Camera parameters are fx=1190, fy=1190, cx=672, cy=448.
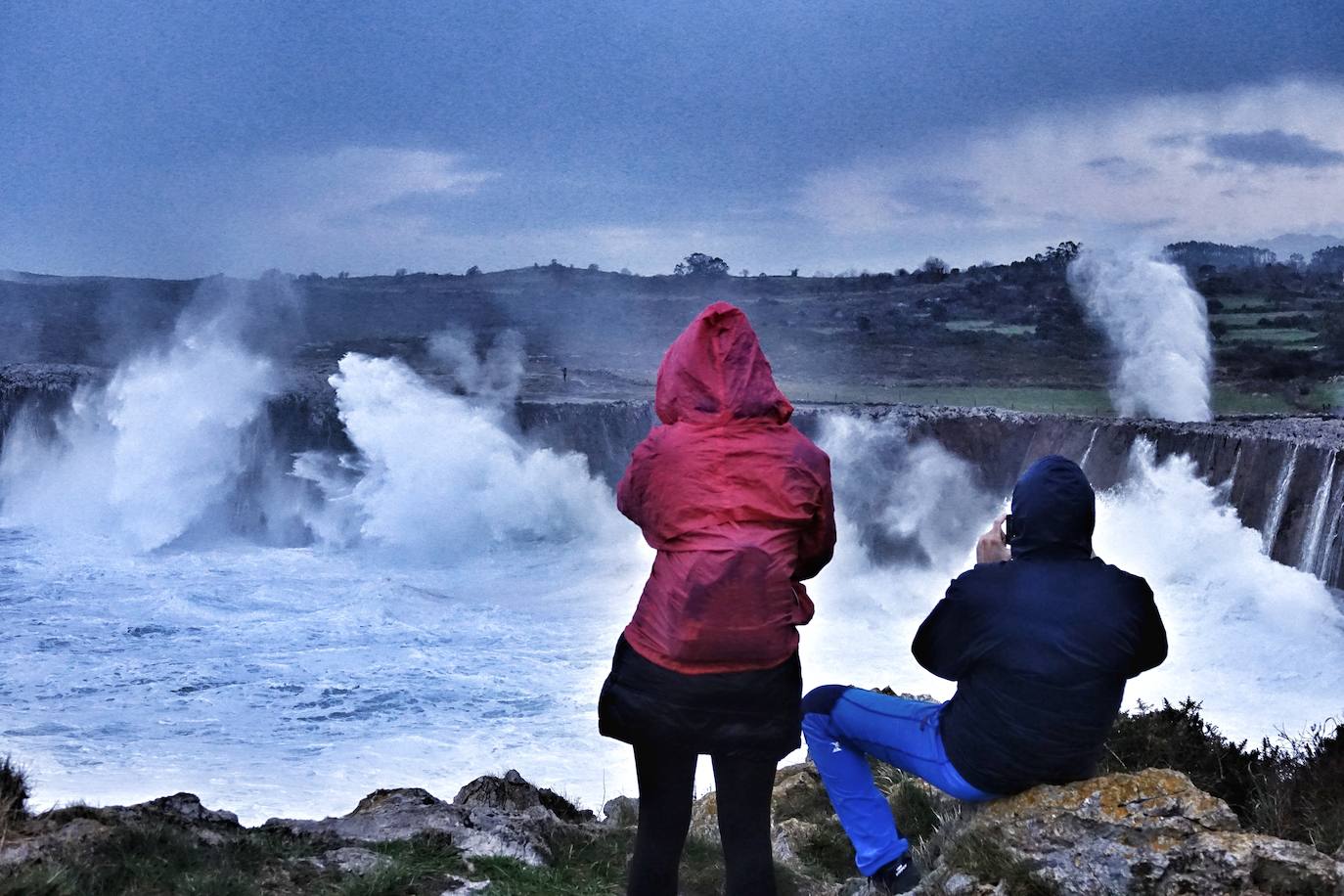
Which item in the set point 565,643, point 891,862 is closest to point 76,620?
point 565,643

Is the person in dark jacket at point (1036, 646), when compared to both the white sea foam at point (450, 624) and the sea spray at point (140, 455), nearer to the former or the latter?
the white sea foam at point (450, 624)

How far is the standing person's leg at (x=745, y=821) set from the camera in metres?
3.31

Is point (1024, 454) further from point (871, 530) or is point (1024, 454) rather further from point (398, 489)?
point (398, 489)

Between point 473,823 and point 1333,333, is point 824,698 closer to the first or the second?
point 473,823

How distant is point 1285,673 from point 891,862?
1351 centimetres

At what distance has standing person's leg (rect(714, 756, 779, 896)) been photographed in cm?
331

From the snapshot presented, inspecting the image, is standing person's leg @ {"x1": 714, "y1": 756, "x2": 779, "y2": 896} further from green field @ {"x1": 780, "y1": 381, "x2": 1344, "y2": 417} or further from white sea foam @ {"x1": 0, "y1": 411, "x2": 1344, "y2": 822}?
green field @ {"x1": 780, "y1": 381, "x2": 1344, "y2": 417}

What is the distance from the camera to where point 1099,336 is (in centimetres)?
4731

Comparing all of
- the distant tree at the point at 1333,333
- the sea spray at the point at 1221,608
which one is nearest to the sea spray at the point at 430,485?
the sea spray at the point at 1221,608

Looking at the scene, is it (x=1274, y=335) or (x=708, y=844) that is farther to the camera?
(x=1274, y=335)

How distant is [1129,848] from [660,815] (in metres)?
1.47

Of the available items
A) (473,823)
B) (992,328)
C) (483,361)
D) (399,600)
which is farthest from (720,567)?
(992,328)

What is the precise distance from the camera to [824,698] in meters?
4.20

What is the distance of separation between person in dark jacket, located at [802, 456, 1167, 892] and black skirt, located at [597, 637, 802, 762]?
549 millimetres
